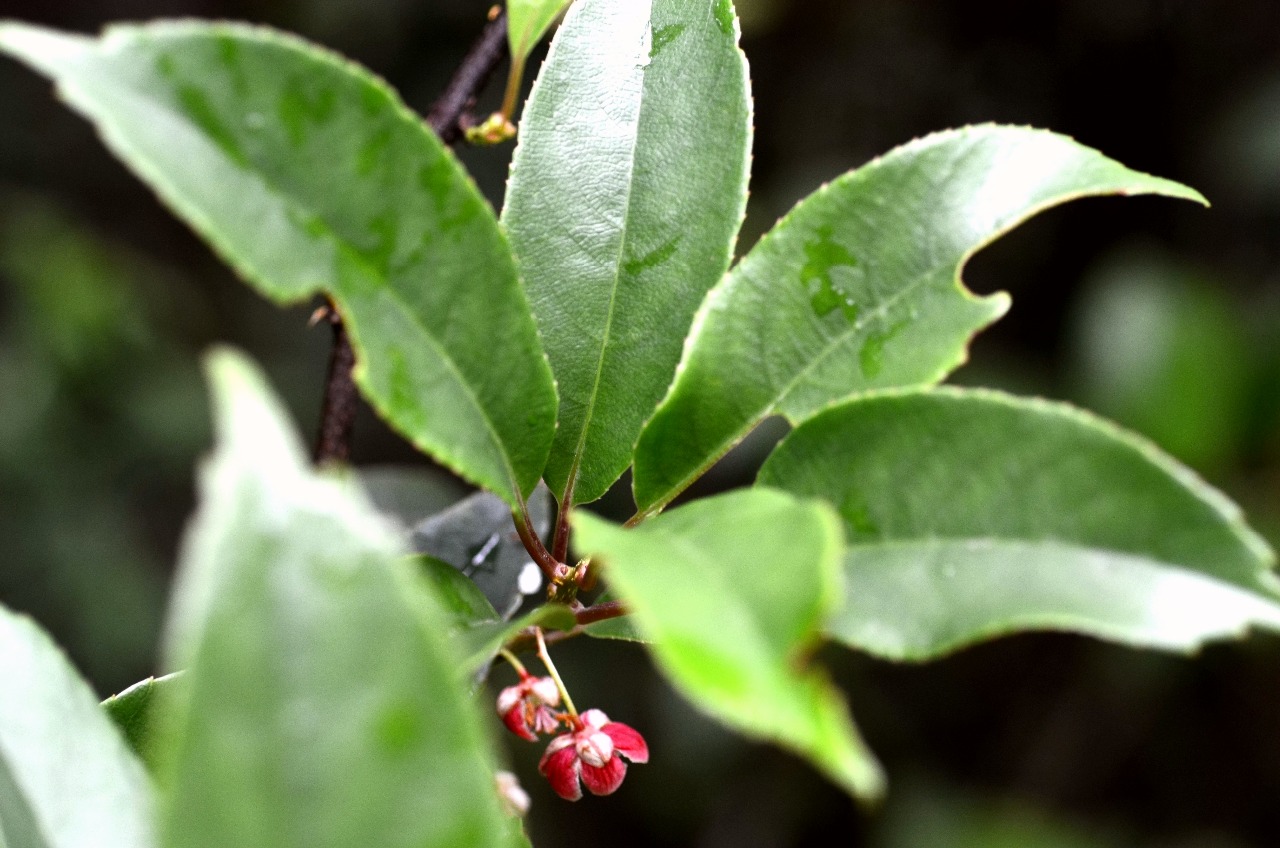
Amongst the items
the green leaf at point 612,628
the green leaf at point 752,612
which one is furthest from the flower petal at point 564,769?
the green leaf at point 752,612

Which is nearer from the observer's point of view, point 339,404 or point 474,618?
point 474,618

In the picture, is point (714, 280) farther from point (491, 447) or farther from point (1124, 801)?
point (1124, 801)

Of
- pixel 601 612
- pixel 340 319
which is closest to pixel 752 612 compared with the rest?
pixel 601 612

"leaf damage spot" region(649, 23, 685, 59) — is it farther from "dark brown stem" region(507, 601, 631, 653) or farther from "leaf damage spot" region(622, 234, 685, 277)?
"dark brown stem" region(507, 601, 631, 653)

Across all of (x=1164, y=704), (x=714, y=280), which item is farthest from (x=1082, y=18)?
(x=714, y=280)

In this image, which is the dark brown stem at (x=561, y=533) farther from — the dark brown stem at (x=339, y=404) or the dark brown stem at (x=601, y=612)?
the dark brown stem at (x=339, y=404)

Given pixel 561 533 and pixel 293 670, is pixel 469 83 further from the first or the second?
pixel 293 670
